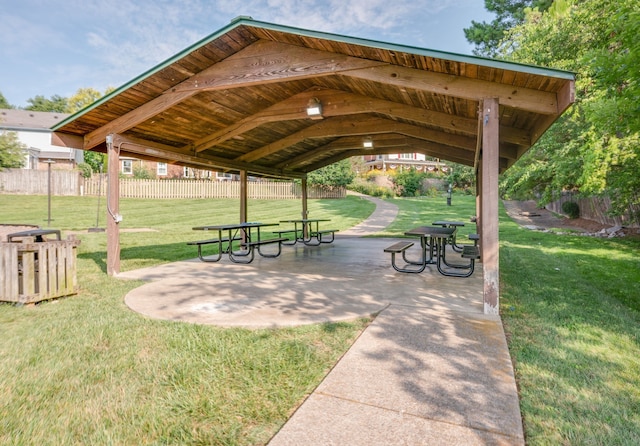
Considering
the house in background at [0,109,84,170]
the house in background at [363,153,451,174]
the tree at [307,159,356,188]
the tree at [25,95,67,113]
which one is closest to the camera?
the tree at [307,159,356,188]

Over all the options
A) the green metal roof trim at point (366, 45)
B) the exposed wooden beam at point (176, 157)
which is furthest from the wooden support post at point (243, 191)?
the green metal roof trim at point (366, 45)

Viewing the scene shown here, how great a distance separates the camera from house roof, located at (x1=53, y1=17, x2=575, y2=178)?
398 centimetres

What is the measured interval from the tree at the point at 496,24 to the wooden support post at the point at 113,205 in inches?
752

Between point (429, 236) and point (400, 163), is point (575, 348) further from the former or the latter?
point (400, 163)

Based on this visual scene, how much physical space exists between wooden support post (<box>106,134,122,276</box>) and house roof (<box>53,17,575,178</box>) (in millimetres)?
167

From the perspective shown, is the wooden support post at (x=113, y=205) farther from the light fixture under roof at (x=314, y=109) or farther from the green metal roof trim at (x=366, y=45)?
the light fixture under roof at (x=314, y=109)

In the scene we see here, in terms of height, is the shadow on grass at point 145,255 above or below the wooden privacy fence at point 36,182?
below

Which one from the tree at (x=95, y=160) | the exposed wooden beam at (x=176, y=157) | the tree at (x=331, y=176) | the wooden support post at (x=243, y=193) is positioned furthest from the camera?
the tree at (x=331, y=176)

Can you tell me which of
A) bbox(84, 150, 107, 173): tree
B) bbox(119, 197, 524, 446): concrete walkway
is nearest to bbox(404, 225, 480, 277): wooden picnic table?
bbox(119, 197, 524, 446): concrete walkway

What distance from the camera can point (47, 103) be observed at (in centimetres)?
4838

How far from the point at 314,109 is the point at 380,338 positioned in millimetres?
4212

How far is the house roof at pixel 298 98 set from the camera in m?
3.98

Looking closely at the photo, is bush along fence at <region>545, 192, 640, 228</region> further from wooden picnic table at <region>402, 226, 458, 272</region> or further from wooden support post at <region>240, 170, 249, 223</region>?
wooden support post at <region>240, 170, 249, 223</region>

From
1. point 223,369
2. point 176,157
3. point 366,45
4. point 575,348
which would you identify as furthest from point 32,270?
point 575,348
